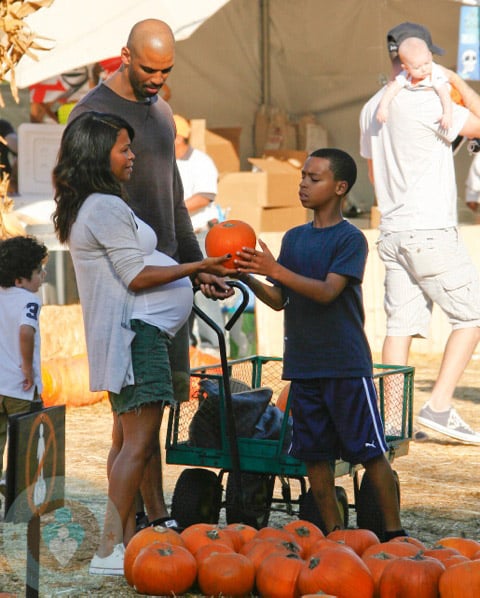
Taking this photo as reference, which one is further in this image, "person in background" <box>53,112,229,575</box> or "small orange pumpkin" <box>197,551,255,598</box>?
"person in background" <box>53,112,229,575</box>

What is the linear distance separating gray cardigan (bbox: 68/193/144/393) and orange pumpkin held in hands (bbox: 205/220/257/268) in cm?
29

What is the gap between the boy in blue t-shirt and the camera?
4.61 metres

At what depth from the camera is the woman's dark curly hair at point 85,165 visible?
4.52m

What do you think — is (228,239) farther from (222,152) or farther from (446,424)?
(222,152)

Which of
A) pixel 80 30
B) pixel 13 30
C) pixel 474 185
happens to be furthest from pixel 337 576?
pixel 474 185

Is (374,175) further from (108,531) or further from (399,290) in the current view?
(108,531)

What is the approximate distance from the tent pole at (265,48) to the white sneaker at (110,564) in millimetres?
10587

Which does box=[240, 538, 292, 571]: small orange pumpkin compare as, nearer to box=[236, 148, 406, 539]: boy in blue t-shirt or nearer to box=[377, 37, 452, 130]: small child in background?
box=[236, 148, 406, 539]: boy in blue t-shirt

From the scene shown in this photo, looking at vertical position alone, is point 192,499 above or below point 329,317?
below

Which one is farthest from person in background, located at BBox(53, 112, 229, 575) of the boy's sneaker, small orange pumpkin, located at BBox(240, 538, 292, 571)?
the boy's sneaker

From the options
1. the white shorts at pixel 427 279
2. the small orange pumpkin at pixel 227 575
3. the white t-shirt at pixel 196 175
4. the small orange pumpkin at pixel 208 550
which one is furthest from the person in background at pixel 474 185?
the small orange pumpkin at pixel 227 575

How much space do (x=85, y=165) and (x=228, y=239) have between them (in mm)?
584

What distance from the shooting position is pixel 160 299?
179 inches

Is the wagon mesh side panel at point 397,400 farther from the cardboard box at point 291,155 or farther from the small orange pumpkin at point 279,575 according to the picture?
the cardboard box at point 291,155
